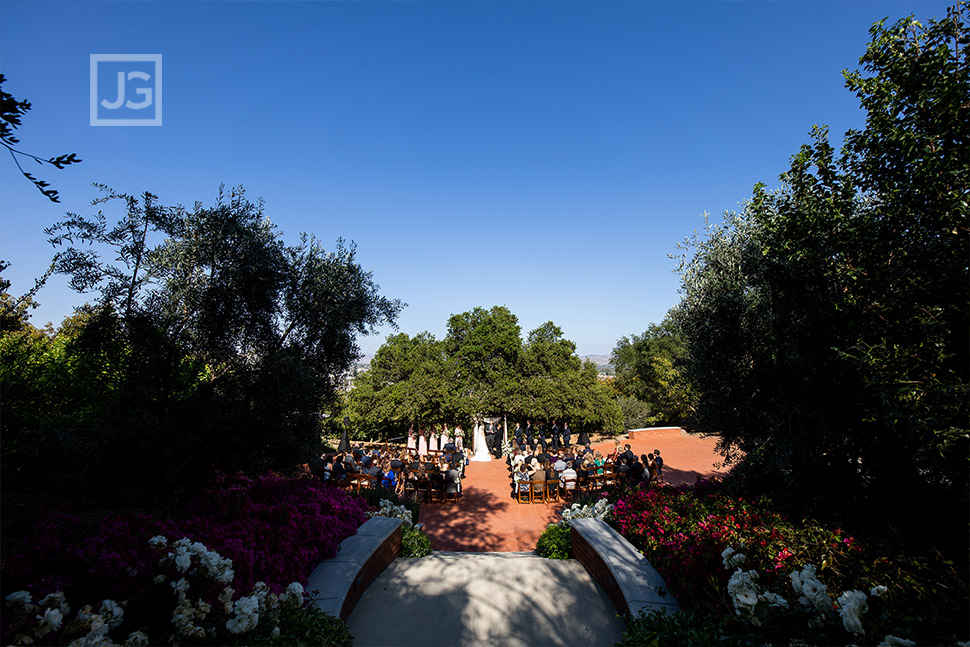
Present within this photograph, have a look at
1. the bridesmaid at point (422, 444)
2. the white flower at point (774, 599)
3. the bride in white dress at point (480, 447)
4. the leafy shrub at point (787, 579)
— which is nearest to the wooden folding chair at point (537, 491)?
the leafy shrub at point (787, 579)

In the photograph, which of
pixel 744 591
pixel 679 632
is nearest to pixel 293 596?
pixel 679 632

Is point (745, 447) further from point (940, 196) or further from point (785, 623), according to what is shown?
point (940, 196)

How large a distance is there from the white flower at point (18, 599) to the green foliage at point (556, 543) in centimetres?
694

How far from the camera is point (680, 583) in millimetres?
5094

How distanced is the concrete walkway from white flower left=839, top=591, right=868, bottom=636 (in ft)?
8.28

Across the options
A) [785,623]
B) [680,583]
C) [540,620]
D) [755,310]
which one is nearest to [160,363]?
[540,620]

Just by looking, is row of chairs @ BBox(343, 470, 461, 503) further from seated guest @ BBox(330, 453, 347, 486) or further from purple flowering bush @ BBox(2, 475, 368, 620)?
purple flowering bush @ BBox(2, 475, 368, 620)

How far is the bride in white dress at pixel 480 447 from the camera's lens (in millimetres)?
19422

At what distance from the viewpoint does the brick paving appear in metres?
9.80

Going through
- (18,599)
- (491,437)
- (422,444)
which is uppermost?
(18,599)

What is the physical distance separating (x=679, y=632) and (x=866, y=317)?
4064 millimetres

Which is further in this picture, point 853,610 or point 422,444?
point 422,444

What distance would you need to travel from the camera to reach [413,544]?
8125 millimetres

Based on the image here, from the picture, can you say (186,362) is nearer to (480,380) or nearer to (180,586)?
(180,586)
